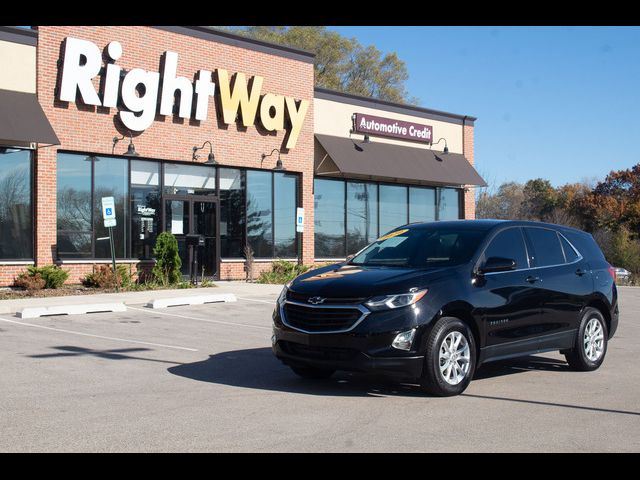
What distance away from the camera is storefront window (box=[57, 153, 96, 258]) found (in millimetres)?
20547

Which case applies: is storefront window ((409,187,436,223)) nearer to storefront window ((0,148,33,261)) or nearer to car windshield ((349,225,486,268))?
storefront window ((0,148,33,261))

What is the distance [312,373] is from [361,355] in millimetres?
1317

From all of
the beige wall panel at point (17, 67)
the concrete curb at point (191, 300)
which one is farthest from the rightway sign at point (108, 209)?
the beige wall panel at point (17, 67)

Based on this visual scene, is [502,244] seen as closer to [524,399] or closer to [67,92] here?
[524,399]

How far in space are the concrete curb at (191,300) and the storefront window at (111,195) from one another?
4.73 metres

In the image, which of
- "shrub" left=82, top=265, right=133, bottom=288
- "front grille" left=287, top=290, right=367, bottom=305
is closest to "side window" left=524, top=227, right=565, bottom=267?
"front grille" left=287, top=290, right=367, bottom=305

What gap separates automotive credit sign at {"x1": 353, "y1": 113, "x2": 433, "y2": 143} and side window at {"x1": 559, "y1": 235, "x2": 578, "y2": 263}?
1803cm

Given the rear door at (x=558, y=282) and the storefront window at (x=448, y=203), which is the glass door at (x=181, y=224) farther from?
the rear door at (x=558, y=282)

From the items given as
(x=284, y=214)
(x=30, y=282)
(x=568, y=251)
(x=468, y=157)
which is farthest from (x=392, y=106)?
(x=568, y=251)

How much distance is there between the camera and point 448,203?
1247 inches

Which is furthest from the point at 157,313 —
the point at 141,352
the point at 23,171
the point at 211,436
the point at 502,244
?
the point at 211,436

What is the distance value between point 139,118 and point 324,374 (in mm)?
14549

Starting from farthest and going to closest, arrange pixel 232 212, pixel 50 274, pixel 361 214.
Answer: pixel 361 214, pixel 232 212, pixel 50 274

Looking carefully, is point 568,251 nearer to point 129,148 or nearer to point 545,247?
point 545,247
